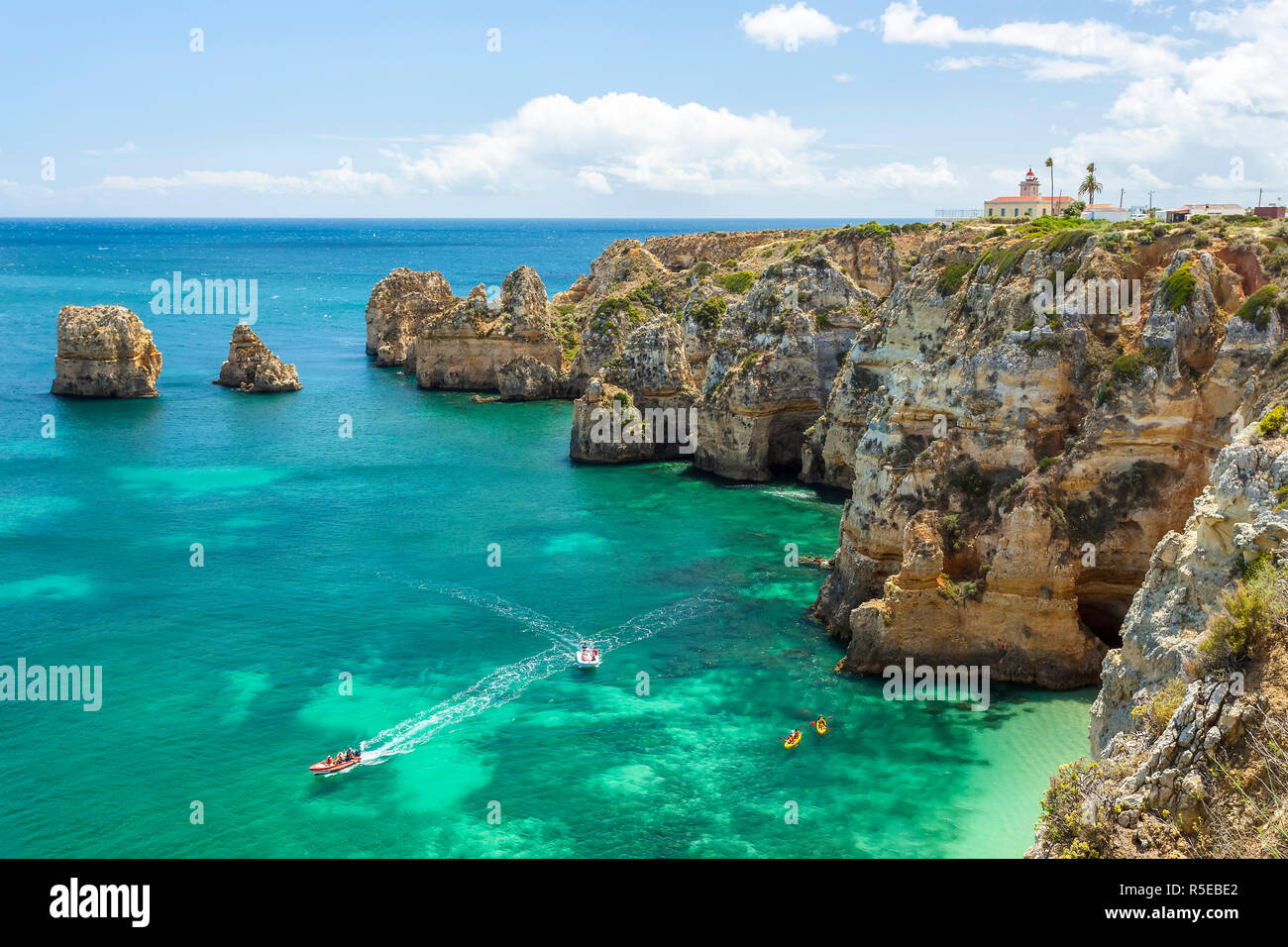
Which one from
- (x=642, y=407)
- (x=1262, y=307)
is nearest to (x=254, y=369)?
(x=642, y=407)

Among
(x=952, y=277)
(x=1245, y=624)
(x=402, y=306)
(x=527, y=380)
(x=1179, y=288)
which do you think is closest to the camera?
(x=1245, y=624)

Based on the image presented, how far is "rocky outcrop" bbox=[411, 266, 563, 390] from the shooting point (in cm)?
9412

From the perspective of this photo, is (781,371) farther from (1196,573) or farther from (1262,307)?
(1196,573)

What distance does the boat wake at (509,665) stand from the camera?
108ft

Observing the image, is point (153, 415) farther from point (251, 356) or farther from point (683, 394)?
point (683, 394)

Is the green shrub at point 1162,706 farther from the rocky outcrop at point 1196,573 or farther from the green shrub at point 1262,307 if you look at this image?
the green shrub at point 1262,307

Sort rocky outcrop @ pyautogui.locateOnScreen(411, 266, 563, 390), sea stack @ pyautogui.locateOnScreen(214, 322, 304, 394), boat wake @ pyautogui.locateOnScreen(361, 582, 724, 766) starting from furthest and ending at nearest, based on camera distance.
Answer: sea stack @ pyautogui.locateOnScreen(214, 322, 304, 394) < rocky outcrop @ pyautogui.locateOnScreen(411, 266, 563, 390) < boat wake @ pyautogui.locateOnScreen(361, 582, 724, 766)

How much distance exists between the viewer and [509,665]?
38.6 meters

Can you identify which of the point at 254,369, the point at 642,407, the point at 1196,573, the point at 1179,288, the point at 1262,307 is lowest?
the point at 1196,573

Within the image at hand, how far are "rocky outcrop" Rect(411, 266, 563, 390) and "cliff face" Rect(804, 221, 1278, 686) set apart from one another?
192ft

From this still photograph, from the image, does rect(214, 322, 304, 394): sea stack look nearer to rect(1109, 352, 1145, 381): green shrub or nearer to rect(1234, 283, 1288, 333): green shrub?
rect(1109, 352, 1145, 381): green shrub

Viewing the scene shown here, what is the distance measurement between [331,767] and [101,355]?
74.1 m

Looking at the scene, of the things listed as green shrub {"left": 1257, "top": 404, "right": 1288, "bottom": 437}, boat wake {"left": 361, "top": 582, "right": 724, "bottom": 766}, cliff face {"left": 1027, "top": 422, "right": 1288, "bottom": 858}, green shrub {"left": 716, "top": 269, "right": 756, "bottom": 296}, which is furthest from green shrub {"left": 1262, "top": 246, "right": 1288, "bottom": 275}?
green shrub {"left": 716, "top": 269, "right": 756, "bottom": 296}

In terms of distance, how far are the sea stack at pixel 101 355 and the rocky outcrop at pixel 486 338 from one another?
25.3m
